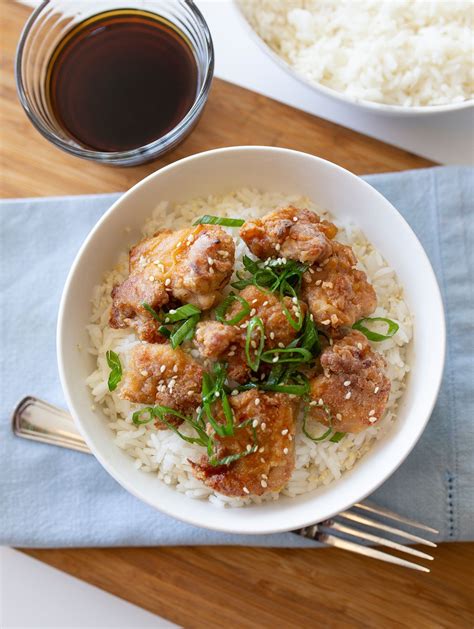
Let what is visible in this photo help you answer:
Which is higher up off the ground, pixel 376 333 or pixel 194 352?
pixel 376 333

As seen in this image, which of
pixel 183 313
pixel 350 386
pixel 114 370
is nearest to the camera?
pixel 350 386

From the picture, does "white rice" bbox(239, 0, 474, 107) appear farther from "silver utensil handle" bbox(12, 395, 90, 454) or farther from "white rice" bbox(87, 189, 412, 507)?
"silver utensil handle" bbox(12, 395, 90, 454)

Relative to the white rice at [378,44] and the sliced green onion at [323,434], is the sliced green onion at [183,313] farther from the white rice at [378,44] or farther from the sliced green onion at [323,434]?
the white rice at [378,44]

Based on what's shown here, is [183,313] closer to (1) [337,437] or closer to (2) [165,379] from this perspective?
(2) [165,379]

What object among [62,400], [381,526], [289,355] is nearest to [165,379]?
[289,355]

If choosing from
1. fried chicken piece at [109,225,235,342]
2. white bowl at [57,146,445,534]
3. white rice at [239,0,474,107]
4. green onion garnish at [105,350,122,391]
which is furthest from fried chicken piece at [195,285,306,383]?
white rice at [239,0,474,107]

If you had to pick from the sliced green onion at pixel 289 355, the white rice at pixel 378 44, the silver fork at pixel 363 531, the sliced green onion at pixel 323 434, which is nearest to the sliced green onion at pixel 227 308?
the sliced green onion at pixel 289 355

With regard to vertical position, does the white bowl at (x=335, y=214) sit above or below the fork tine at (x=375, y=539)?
above

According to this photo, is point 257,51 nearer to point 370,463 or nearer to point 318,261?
point 318,261

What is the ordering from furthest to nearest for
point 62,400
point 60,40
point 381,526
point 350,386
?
point 60,40
point 62,400
point 381,526
point 350,386
